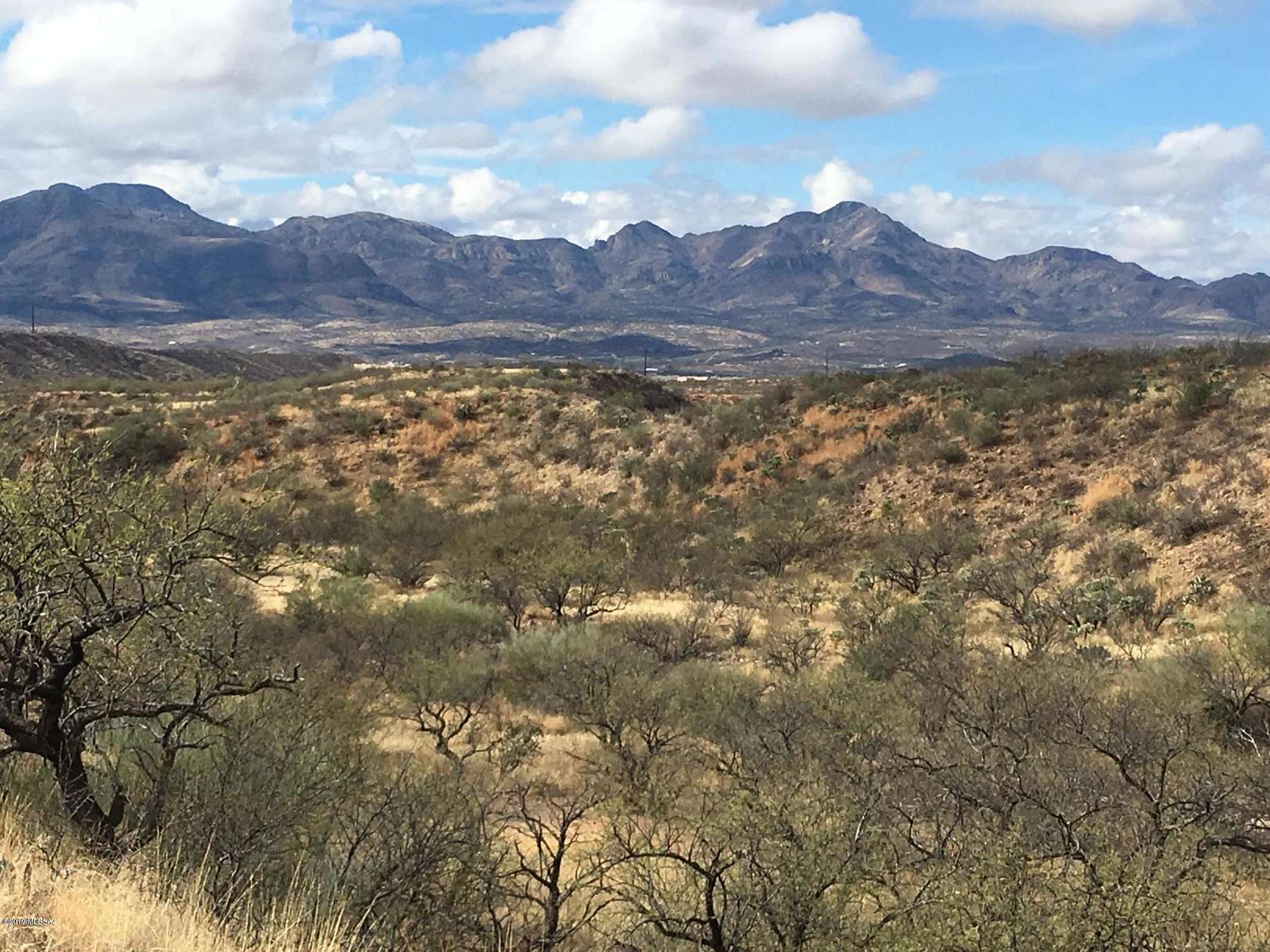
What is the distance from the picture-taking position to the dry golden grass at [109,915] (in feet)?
13.7

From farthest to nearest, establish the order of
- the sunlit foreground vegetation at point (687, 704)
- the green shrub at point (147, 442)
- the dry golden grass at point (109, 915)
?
the green shrub at point (147, 442), the sunlit foreground vegetation at point (687, 704), the dry golden grass at point (109, 915)

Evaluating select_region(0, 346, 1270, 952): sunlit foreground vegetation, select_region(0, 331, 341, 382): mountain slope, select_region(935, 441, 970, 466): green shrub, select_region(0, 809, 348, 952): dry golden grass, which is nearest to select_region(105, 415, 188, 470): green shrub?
select_region(0, 346, 1270, 952): sunlit foreground vegetation

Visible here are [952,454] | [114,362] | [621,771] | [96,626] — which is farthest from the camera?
[114,362]

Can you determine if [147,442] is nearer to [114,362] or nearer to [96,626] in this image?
[96,626]

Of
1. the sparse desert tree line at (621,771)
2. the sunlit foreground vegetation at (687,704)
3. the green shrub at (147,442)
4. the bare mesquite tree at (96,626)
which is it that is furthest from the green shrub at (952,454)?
the green shrub at (147,442)

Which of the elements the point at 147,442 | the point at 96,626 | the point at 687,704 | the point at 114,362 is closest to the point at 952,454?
the point at 687,704

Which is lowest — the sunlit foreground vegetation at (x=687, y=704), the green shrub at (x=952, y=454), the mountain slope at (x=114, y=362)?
the sunlit foreground vegetation at (x=687, y=704)

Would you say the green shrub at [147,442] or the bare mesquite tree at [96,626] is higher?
the bare mesquite tree at [96,626]

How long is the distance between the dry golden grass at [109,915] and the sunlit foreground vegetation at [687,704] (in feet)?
0.08

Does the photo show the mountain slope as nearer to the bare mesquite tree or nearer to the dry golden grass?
the bare mesquite tree

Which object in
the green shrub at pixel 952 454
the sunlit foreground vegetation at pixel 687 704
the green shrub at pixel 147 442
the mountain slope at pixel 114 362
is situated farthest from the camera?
the mountain slope at pixel 114 362

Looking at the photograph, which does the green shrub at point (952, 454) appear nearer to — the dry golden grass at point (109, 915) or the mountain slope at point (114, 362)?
the dry golden grass at point (109, 915)

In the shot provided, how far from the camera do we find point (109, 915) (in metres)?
4.39

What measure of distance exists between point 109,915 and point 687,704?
956 cm
